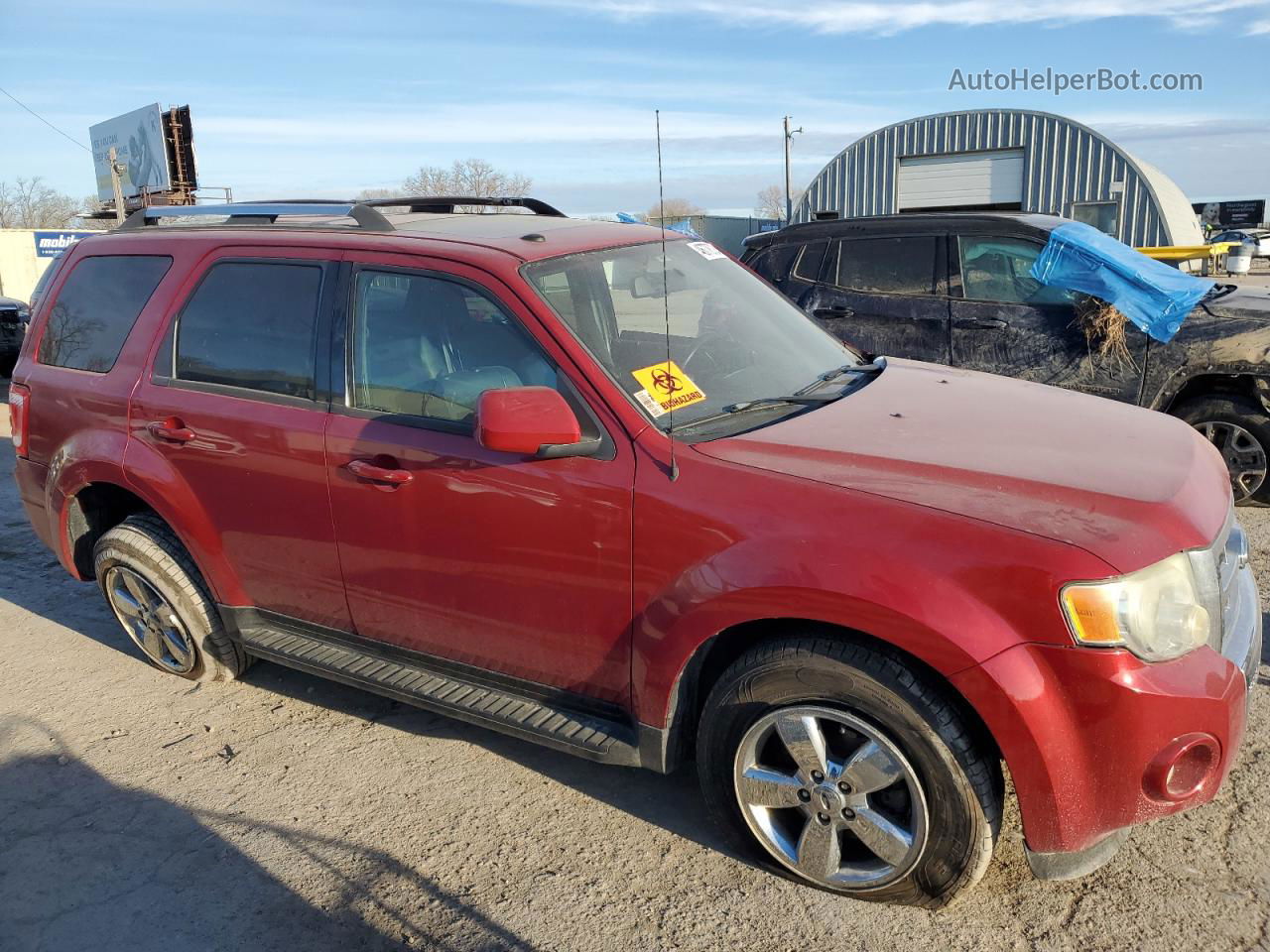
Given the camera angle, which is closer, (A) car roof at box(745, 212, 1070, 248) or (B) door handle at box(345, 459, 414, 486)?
(B) door handle at box(345, 459, 414, 486)

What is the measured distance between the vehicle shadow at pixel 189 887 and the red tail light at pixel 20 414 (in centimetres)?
172

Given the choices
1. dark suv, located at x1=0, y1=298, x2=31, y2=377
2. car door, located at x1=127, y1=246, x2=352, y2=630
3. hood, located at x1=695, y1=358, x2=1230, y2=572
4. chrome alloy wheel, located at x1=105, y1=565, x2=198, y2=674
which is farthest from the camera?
dark suv, located at x1=0, y1=298, x2=31, y2=377

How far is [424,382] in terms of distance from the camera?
327cm

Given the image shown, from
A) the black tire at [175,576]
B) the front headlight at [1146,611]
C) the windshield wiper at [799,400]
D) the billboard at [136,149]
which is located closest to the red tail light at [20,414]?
the black tire at [175,576]

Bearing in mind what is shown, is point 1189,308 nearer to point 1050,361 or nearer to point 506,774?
point 1050,361

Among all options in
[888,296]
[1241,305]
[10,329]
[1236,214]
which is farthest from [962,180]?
[1236,214]

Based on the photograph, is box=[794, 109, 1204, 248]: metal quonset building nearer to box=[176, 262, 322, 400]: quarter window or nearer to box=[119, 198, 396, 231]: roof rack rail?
box=[119, 198, 396, 231]: roof rack rail

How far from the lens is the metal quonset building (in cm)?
2786

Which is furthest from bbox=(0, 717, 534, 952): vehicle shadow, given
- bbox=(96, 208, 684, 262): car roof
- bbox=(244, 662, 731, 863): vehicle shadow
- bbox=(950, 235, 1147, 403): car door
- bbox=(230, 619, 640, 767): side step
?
bbox=(950, 235, 1147, 403): car door

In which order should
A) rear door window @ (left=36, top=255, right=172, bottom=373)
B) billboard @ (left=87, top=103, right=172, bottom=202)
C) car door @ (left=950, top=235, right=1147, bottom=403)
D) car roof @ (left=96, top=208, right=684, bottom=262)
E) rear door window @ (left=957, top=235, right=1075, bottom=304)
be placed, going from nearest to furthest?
car roof @ (left=96, top=208, right=684, bottom=262) → rear door window @ (left=36, top=255, right=172, bottom=373) → car door @ (left=950, top=235, right=1147, bottom=403) → rear door window @ (left=957, top=235, right=1075, bottom=304) → billboard @ (left=87, top=103, right=172, bottom=202)

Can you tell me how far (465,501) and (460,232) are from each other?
3.45 feet

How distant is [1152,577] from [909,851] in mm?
933

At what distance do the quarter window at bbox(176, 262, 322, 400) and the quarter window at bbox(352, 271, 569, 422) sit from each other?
0.25 meters

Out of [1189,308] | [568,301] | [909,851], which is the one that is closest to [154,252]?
[568,301]
